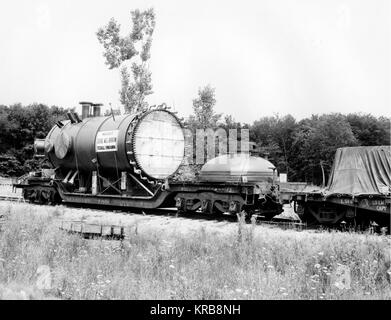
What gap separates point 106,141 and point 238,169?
6210 mm

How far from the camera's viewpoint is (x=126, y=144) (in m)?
17.4

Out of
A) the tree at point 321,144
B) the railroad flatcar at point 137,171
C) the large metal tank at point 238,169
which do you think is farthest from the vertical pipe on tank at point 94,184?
the tree at point 321,144

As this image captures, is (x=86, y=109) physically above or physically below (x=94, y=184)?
above

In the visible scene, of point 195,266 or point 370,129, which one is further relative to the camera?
point 370,129

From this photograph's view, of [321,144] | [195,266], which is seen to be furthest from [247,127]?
[195,266]

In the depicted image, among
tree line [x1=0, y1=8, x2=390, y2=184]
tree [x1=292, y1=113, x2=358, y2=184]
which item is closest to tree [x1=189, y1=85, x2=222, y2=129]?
tree line [x1=0, y1=8, x2=390, y2=184]

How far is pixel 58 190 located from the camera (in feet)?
66.5

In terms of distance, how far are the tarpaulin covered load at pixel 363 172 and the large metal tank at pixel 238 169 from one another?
2.38m

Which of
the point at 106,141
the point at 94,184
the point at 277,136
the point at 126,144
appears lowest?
the point at 94,184

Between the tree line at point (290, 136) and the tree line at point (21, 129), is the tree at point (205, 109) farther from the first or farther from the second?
the tree line at point (21, 129)

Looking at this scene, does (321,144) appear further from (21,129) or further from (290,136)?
(21,129)

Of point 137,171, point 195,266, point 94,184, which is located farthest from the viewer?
point 94,184

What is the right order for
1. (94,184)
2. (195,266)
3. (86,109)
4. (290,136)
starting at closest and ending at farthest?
(195,266) → (94,184) → (86,109) → (290,136)

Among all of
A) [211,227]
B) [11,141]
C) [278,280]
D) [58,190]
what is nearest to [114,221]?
[211,227]
